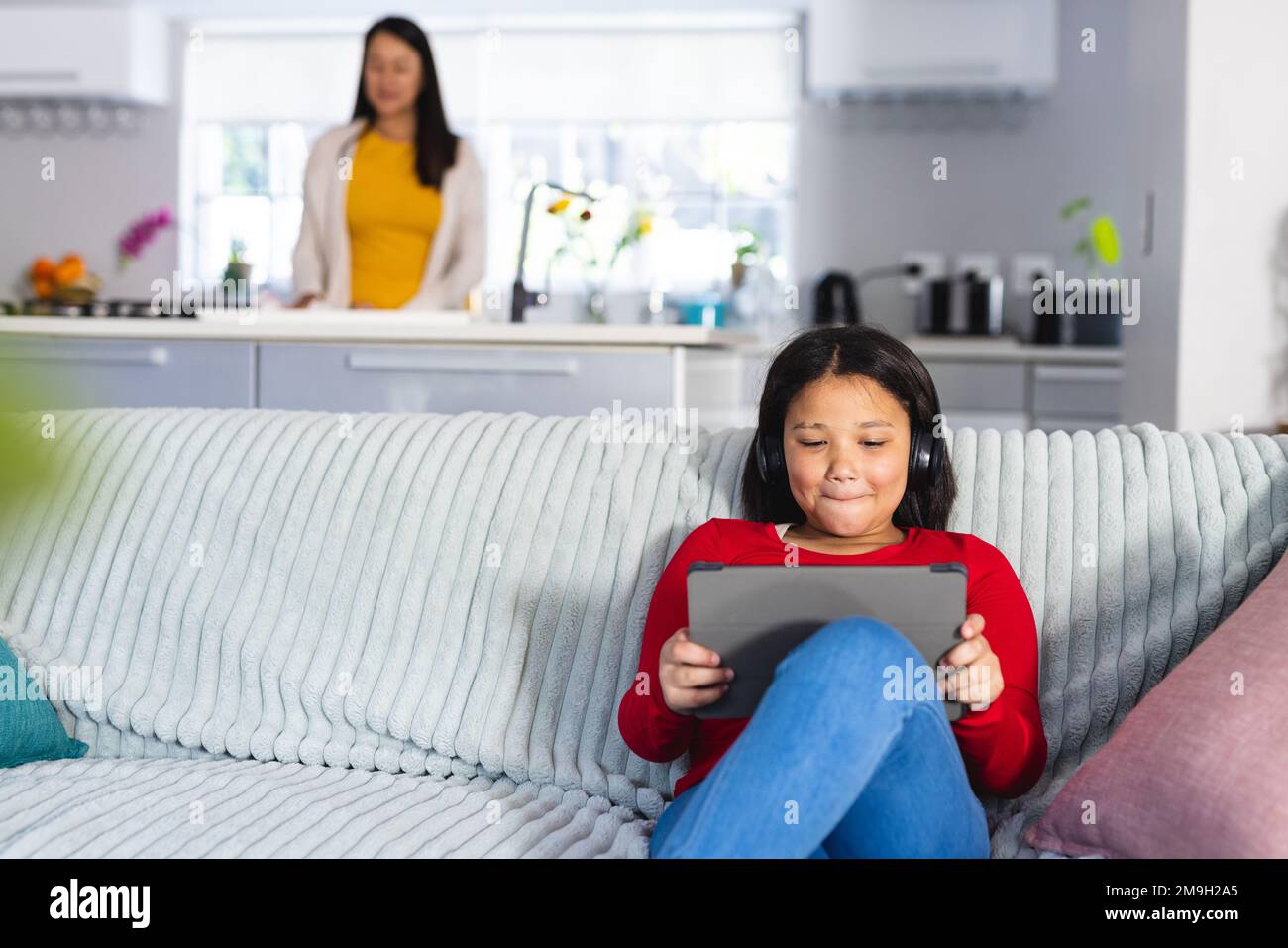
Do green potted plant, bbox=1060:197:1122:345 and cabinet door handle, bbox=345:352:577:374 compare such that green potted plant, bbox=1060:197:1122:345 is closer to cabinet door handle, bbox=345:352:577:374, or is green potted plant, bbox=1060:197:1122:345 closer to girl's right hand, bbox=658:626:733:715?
cabinet door handle, bbox=345:352:577:374

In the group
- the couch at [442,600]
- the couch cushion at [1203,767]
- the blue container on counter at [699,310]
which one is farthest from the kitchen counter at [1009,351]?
the couch cushion at [1203,767]

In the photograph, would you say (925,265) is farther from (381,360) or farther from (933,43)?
(381,360)

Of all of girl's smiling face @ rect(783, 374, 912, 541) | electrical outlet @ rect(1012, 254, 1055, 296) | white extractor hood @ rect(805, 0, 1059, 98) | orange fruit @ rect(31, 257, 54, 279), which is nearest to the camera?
girl's smiling face @ rect(783, 374, 912, 541)

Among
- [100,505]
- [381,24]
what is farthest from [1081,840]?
[381,24]

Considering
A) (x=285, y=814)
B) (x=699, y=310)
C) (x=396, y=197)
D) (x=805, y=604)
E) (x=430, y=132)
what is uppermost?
(x=430, y=132)

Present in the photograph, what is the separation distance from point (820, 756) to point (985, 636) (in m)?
0.34

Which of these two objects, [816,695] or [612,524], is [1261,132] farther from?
[816,695]

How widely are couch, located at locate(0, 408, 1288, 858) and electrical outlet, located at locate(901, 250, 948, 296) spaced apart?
313 cm

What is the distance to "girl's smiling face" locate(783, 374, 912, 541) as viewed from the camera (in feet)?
4.28

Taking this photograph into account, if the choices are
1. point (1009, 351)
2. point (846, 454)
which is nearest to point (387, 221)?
point (1009, 351)

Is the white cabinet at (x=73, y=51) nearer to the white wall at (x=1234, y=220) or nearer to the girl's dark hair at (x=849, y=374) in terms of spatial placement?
the white wall at (x=1234, y=220)

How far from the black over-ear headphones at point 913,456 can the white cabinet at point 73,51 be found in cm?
422

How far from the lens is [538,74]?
16.1 ft

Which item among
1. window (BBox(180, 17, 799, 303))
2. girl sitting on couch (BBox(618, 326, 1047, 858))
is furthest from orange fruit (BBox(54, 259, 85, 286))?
girl sitting on couch (BBox(618, 326, 1047, 858))
